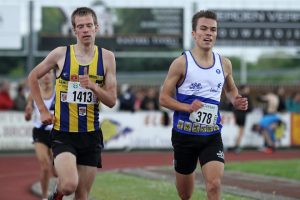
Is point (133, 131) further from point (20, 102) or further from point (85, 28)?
point (85, 28)

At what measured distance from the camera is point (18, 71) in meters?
64.7

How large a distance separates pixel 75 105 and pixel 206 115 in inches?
Answer: 55.3

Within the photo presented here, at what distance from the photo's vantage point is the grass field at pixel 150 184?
12.2 metres

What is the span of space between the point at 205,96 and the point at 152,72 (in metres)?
44.7

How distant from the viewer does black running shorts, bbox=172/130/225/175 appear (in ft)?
28.0

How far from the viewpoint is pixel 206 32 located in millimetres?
8664

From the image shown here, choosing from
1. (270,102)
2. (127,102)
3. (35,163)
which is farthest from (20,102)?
(270,102)

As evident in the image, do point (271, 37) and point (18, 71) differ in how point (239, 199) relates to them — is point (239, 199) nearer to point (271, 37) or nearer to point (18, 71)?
point (271, 37)

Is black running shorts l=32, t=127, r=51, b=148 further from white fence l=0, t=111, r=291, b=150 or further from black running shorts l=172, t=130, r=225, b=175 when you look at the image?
white fence l=0, t=111, r=291, b=150

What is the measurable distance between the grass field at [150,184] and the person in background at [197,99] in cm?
304

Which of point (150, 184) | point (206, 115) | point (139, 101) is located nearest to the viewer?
point (206, 115)

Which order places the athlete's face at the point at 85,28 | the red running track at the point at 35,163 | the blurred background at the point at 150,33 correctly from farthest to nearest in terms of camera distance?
1. the blurred background at the point at 150,33
2. the red running track at the point at 35,163
3. the athlete's face at the point at 85,28

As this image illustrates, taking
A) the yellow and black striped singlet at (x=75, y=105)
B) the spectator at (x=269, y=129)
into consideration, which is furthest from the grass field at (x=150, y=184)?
the spectator at (x=269, y=129)

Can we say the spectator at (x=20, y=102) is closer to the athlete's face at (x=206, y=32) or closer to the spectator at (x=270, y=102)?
the spectator at (x=270, y=102)
